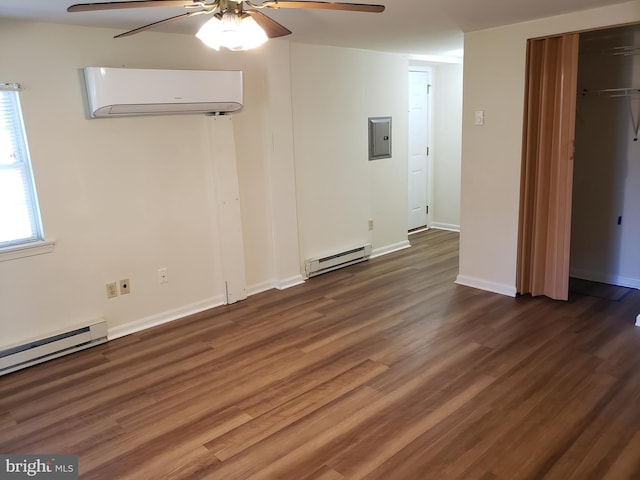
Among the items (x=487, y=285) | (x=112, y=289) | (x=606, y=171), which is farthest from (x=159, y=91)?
(x=606, y=171)

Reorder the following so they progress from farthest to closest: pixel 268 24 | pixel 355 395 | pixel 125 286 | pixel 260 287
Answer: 1. pixel 260 287
2. pixel 125 286
3. pixel 355 395
4. pixel 268 24

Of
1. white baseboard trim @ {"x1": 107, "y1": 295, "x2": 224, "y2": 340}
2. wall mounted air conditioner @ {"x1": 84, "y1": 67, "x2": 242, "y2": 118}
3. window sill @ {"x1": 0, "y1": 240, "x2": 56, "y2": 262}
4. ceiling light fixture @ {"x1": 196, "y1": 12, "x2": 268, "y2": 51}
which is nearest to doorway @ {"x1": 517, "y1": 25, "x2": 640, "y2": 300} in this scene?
wall mounted air conditioner @ {"x1": 84, "y1": 67, "x2": 242, "y2": 118}

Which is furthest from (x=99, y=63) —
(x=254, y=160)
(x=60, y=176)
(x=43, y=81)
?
(x=254, y=160)

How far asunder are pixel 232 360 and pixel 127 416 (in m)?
0.77

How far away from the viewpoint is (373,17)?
138 inches

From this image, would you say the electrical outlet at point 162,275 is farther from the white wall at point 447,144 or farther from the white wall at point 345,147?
the white wall at point 447,144

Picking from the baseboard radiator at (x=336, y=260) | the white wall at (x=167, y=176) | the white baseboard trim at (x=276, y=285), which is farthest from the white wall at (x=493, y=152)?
the white baseboard trim at (x=276, y=285)

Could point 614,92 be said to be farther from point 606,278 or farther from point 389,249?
point 389,249

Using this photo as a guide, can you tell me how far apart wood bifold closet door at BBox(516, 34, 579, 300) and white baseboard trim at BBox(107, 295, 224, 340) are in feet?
8.51

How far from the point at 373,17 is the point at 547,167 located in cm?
180

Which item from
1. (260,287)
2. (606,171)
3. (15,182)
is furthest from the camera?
(260,287)

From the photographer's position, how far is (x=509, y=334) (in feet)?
11.6

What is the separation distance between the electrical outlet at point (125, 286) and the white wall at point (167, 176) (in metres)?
0.04

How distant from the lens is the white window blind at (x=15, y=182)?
318cm
